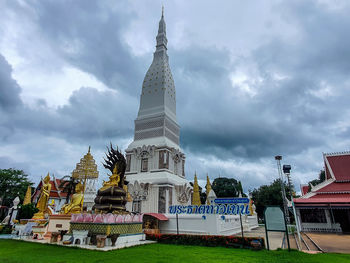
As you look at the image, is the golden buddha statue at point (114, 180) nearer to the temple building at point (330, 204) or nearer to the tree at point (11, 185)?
the temple building at point (330, 204)

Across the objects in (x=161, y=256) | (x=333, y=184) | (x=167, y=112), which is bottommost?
(x=161, y=256)

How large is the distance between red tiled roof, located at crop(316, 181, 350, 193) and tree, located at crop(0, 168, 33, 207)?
43.2 m

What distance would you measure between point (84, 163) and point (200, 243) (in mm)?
11543

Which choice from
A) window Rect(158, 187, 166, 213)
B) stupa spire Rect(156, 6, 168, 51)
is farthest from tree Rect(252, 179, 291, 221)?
stupa spire Rect(156, 6, 168, 51)

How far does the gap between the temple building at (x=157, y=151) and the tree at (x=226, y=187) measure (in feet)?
68.5

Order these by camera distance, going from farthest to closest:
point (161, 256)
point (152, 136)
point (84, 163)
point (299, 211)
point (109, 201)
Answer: point (152, 136), point (299, 211), point (84, 163), point (109, 201), point (161, 256)

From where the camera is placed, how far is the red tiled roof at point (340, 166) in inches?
846

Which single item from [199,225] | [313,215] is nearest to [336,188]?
[313,215]

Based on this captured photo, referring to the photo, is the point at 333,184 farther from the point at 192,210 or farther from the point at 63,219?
the point at 63,219

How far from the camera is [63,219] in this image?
52.5 ft

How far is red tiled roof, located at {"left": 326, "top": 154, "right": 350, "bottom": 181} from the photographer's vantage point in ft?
70.5

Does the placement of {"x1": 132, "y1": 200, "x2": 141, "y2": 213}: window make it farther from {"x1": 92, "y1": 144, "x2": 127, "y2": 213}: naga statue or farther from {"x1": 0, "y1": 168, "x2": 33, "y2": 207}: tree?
{"x1": 0, "y1": 168, "x2": 33, "y2": 207}: tree

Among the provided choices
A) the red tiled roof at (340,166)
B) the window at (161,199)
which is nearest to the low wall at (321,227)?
the red tiled roof at (340,166)

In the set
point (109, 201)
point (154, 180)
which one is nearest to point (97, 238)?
point (109, 201)
